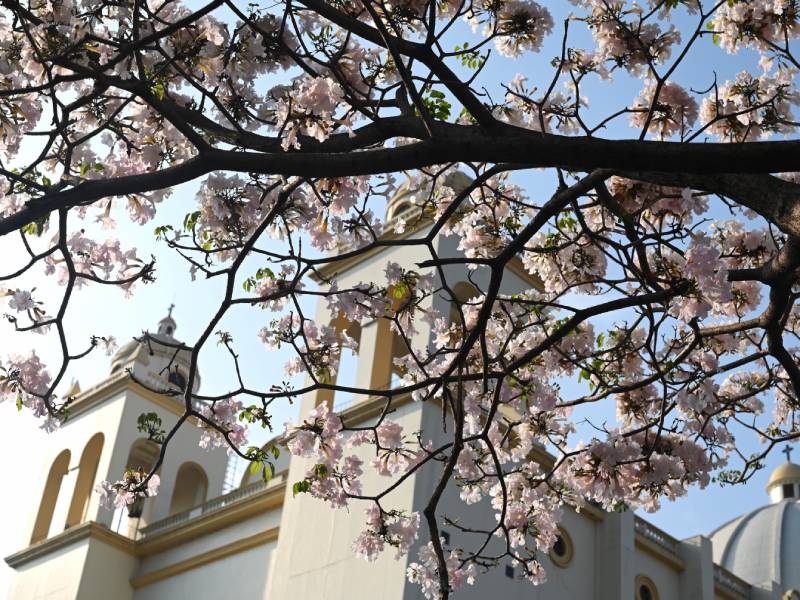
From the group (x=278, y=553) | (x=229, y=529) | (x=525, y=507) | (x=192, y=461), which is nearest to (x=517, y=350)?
(x=525, y=507)

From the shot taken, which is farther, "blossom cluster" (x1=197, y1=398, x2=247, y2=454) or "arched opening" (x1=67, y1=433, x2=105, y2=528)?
"arched opening" (x1=67, y1=433, x2=105, y2=528)

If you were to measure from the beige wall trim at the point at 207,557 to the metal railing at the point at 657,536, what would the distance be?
659 cm

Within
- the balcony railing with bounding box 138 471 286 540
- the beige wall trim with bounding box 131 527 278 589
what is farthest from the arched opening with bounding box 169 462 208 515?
the beige wall trim with bounding box 131 527 278 589

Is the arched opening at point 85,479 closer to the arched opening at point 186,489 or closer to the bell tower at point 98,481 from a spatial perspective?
the bell tower at point 98,481

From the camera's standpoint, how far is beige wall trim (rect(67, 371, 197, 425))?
69.8 ft

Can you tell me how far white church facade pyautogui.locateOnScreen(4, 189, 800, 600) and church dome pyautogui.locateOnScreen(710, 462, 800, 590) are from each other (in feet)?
33.7

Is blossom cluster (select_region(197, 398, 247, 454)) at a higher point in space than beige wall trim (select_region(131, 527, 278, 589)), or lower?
lower

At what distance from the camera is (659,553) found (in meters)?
18.6

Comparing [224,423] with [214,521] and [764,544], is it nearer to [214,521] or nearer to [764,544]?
[214,521]

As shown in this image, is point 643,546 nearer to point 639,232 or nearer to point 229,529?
point 229,529

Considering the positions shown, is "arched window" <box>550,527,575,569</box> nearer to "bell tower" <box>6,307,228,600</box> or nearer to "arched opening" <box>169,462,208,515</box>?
"bell tower" <box>6,307,228,600</box>

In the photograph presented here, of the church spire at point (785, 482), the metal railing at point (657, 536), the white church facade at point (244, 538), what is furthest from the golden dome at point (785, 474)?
the metal railing at point (657, 536)

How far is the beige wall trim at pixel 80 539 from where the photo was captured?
19.1 m

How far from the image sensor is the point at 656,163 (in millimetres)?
3703
